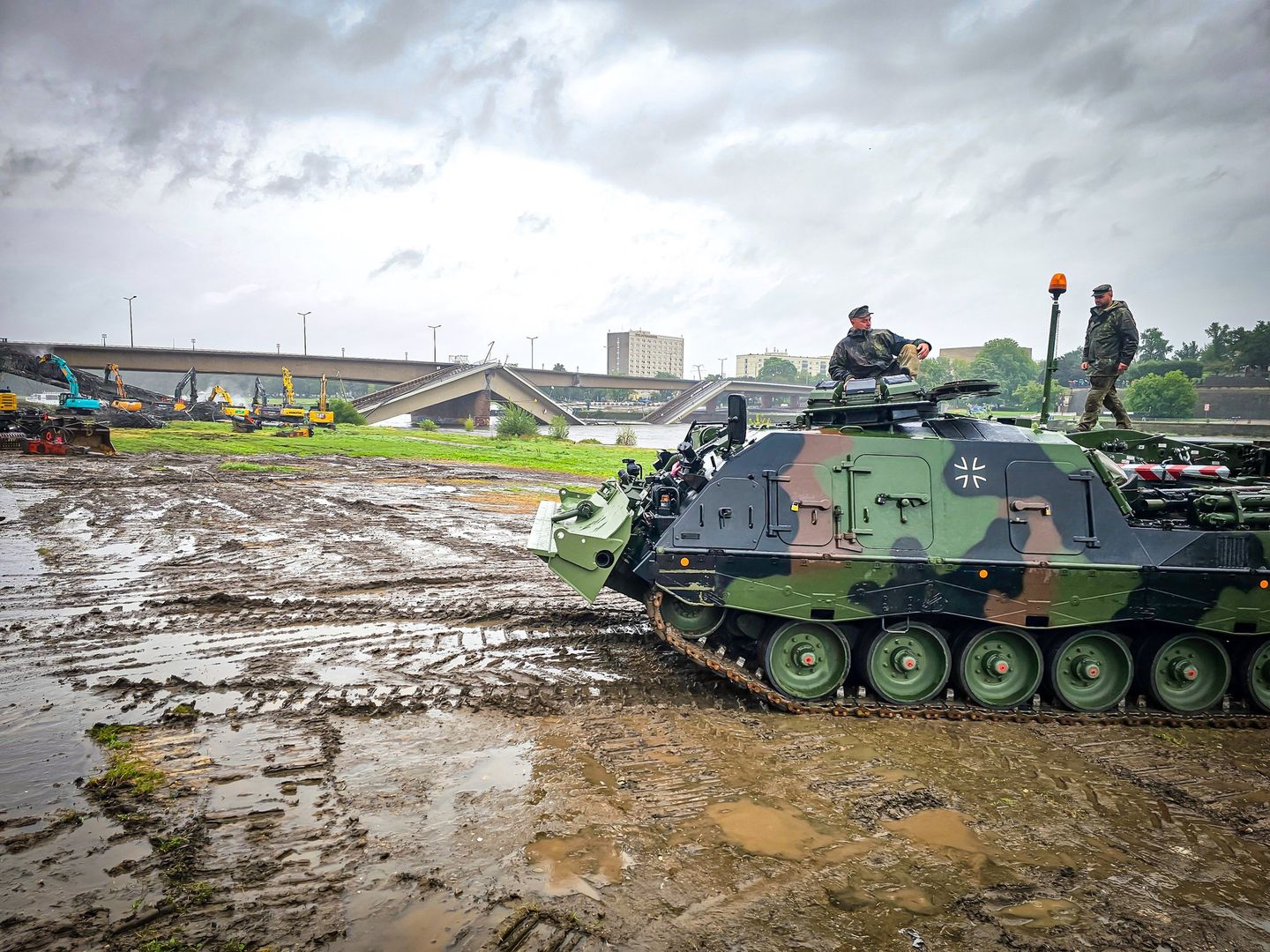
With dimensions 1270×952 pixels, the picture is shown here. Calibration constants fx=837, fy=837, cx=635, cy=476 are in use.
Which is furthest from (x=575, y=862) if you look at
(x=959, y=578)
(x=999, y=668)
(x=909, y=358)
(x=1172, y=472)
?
(x=1172, y=472)

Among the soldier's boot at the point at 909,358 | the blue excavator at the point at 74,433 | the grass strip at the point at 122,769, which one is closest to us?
the grass strip at the point at 122,769

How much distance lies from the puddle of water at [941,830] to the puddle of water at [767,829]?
0.52m

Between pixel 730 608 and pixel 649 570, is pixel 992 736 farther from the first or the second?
pixel 649 570

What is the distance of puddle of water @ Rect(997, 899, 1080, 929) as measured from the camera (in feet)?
14.4

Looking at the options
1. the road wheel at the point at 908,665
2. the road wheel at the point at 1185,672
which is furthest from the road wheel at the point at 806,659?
the road wheel at the point at 1185,672

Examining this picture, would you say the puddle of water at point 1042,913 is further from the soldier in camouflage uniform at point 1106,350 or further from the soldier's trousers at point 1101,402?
the soldier's trousers at point 1101,402

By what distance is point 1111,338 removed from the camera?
10.2 meters

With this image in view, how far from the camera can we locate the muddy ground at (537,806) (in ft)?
14.2

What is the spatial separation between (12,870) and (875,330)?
29.5ft

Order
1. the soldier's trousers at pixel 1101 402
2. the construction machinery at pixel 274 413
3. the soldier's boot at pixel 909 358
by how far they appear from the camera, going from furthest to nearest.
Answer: the construction machinery at pixel 274 413 → the soldier's trousers at pixel 1101 402 → the soldier's boot at pixel 909 358

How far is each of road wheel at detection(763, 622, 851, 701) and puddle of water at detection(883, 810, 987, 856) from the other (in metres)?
1.88

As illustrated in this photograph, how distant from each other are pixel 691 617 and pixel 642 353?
473ft

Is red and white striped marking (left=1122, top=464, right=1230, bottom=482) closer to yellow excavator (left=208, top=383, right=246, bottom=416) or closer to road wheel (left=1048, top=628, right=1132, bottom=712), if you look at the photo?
road wheel (left=1048, top=628, right=1132, bottom=712)

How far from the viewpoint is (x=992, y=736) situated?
6891mm
